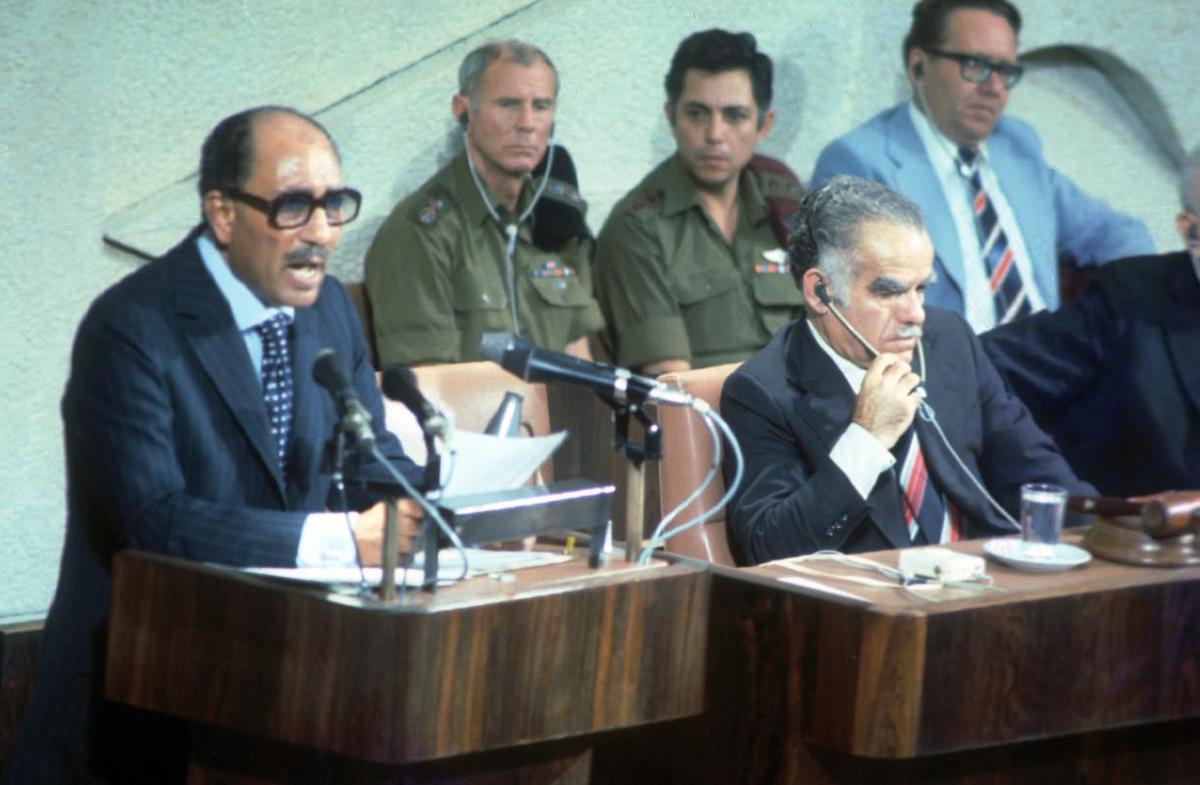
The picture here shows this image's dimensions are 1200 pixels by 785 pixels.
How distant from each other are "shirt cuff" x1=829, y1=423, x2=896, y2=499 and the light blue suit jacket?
1702 millimetres

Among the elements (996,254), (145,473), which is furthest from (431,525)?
(996,254)

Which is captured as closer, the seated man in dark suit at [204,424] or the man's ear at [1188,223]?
the seated man in dark suit at [204,424]

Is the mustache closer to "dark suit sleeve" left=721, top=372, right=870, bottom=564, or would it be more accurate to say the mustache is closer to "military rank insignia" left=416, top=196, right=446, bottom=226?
"dark suit sleeve" left=721, top=372, right=870, bottom=564

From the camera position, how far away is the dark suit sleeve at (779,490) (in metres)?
3.05

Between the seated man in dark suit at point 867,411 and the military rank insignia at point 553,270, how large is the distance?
1.17 metres

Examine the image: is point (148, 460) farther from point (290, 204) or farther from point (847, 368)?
point (847, 368)

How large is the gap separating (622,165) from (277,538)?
105 inches

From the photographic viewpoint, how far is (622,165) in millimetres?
5082

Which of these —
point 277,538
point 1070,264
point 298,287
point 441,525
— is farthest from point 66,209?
point 1070,264

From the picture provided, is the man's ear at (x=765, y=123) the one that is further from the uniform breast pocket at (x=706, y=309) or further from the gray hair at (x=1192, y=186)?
the gray hair at (x=1192, y=186)

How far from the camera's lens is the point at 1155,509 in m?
2.84

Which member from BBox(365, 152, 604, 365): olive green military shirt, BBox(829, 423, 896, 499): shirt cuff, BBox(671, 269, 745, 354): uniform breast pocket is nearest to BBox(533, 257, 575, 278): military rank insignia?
BBox(365, 152, 604, 365): olive green military shirt

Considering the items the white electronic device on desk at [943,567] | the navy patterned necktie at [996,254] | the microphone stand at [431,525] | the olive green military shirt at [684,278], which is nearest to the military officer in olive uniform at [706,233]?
the olive green military shirt at [684,278]

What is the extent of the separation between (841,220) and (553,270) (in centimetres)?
133
